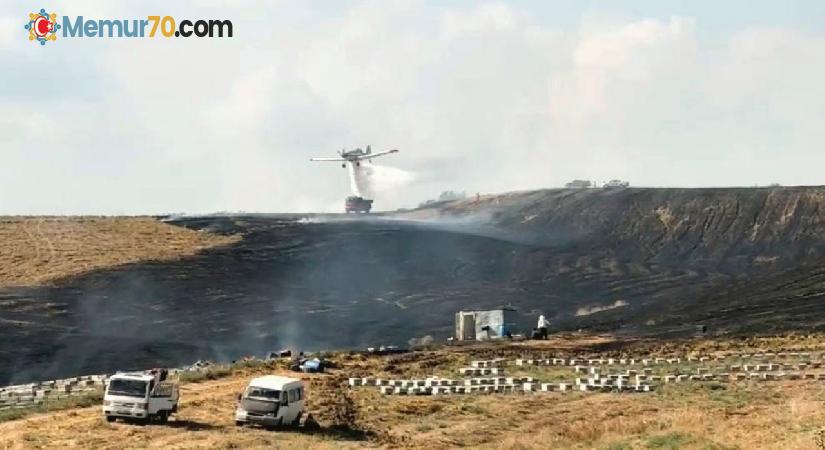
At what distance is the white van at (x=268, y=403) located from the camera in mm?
39188

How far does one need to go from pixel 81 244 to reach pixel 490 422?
8165 cm

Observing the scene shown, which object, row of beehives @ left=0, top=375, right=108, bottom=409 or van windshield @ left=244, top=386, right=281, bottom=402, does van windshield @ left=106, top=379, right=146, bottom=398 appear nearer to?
van windshield @ left=244, top=386, right=281, bottom=402

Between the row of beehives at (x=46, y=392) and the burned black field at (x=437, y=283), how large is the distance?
11.7 metres

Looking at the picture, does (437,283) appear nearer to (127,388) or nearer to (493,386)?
(493,386)

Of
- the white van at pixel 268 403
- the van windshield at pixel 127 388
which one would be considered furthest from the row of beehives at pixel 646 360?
the van windshield at pixel 127 388

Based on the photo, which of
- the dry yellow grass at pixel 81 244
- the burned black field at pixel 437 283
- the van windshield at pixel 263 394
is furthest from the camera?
the dry yellow grass at pixel 81 244

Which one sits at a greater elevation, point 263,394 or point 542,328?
point 263,394

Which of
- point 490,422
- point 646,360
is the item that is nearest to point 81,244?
point 646,360

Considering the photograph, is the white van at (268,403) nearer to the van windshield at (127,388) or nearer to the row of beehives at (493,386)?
the van windshield at (127,388)

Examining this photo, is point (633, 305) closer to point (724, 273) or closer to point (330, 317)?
point (724, 273)

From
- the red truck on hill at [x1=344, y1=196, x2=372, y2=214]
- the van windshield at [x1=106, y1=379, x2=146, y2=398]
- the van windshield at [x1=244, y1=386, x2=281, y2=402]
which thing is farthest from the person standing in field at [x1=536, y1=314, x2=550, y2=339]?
the red truck on hill at [x1=344, y1=196, x2=372, y2=214]

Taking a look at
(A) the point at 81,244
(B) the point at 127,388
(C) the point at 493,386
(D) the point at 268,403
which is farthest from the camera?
(A) the point at 81,244

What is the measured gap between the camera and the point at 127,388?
40125mm

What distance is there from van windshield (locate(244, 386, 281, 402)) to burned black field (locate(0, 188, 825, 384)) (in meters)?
32.0
